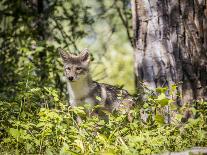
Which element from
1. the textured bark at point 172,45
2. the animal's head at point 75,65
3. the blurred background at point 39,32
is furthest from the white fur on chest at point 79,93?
the blurred background at point 39,32

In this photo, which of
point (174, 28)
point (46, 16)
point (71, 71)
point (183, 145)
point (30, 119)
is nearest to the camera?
point (183, 145)

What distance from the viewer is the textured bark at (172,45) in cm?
789

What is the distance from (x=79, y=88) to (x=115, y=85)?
61cm

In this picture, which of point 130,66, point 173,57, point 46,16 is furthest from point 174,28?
point 130,66

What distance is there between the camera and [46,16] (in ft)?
37.6

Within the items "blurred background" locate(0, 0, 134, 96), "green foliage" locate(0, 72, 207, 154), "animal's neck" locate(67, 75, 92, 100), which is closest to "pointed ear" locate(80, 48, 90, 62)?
"animal's neck" locate(67, 75, 92, 100)

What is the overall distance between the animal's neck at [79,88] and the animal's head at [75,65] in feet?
0.28

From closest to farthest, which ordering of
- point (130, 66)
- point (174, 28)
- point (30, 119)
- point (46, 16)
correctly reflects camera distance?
point (30, 119) < point (174, 28) < point (46, 16) < point (130, 66)

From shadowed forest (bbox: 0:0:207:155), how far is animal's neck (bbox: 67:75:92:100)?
0.76 ft

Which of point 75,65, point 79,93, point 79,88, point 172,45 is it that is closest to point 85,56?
point 75,65

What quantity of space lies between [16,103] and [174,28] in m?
2.72

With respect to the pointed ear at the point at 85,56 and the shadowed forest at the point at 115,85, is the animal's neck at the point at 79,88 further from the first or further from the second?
the pointed ear at the point at 85,56

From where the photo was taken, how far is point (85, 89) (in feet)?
28.2

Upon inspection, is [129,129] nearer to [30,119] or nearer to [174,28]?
[30,119]
